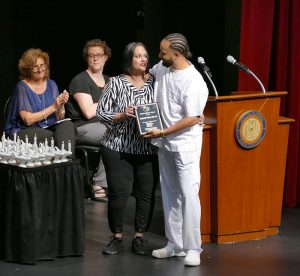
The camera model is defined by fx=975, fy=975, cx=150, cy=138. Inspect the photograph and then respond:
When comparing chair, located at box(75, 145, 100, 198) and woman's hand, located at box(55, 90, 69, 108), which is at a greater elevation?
woman's hand, located at box(55, 90, 69, 108)

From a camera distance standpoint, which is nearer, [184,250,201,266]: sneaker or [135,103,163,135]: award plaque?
[135,103,163,135]: award plaque

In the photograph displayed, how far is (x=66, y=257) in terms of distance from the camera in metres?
6.37

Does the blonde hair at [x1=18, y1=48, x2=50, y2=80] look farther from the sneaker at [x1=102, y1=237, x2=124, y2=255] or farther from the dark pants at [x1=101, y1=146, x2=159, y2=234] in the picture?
the sneaker at [x1=102, y1=237, x2=124, y2=255]

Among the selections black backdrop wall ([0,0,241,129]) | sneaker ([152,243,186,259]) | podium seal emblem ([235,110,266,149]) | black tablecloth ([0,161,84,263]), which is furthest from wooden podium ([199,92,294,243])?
black backdrop wall ([0,0,241,129])

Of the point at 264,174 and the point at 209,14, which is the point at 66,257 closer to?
the point at 264,174

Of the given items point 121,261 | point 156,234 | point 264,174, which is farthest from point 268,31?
point 121,261

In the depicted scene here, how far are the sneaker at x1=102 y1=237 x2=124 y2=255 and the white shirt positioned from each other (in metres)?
0.76

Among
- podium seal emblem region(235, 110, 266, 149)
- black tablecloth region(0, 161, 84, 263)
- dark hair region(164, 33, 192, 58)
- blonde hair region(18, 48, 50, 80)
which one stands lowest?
black tablecloth region(0, 161, 84, 263)

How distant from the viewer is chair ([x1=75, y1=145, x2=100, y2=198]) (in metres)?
8.34

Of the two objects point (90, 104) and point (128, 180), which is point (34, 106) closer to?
point (90, 104)

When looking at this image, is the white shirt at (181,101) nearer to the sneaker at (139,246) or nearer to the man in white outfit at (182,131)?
the man in white outfit at (182,131)

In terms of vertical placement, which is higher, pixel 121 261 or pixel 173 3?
pixel 173 3

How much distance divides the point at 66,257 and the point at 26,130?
1666 mm

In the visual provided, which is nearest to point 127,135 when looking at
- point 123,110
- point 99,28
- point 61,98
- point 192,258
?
point 123,110
